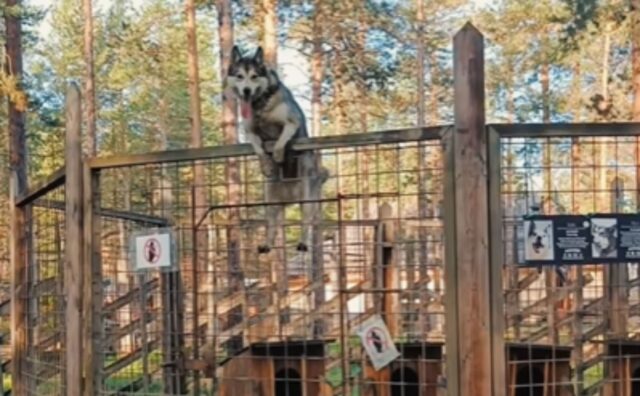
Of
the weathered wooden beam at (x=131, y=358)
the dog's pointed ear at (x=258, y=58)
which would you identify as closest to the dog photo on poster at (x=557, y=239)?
the dog's pointed ear at (x=258, y=58)

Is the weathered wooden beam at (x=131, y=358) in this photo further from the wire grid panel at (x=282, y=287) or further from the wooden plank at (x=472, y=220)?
the wooden plank at (x=472, y=220)

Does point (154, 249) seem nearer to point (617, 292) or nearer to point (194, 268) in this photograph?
point (194, 268)

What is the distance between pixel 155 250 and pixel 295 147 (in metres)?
0.98

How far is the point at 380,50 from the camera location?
2438cm

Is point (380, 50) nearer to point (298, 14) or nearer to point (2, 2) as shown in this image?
point (298, 14)

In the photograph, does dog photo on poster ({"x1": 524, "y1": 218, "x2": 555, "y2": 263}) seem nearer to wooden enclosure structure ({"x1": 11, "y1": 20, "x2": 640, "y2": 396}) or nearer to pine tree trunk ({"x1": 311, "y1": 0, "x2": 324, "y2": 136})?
wooden enclosure structure ({"x1": 11, "y1": 20, "x2": 640, "y2": 396})

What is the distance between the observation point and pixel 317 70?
2205 cm

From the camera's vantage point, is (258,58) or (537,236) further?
(258,58)

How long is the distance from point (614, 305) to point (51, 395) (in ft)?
14.2

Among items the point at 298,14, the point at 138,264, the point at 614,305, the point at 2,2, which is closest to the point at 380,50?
the point at 298,14

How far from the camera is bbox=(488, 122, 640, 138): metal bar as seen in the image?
4.15 m

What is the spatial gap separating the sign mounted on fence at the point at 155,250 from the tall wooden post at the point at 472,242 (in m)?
1.63

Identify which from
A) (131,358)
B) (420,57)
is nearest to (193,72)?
(420,57)

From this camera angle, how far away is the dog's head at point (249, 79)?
5703 mm
